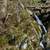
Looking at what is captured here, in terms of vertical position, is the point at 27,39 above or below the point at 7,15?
below

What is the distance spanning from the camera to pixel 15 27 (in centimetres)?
776

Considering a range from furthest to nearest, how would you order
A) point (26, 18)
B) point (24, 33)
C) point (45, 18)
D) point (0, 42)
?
1. point (45, 18)
2. point (26, 18)
3. point (24, 33)
4. point (0, 42)

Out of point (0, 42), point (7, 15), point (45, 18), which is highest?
point (7, 15)

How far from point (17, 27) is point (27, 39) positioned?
57 cm

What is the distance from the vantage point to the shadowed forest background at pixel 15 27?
720 centimetres

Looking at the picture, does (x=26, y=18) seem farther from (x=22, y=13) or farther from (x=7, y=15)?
(x=7, y=15)

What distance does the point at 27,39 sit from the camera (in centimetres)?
752

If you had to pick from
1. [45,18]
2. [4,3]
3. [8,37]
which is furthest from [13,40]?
[45,18]

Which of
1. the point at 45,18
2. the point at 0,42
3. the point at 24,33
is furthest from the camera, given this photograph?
the point at 45,18

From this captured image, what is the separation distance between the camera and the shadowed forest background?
7195mm

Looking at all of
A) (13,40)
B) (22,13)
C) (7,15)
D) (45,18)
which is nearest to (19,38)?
(13,40)

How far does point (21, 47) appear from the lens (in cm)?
726

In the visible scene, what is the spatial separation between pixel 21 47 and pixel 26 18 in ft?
5.23

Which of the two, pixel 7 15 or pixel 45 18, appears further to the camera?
pixel 45 18
